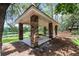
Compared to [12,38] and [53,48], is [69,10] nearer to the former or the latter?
[53,48]

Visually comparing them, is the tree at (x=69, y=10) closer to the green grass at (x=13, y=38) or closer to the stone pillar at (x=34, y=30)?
the stone pillar at (x=34, y=30)

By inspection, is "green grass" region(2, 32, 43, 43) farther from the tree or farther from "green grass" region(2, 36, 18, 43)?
the tree

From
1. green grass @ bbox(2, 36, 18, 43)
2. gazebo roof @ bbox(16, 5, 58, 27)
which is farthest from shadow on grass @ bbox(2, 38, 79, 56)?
gazebo roof @ bbox(16, 5, 58, 27)

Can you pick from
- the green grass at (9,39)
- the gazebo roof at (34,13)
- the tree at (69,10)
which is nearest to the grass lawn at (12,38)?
the green grass at (9,39)

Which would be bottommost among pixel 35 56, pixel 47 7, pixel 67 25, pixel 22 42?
pixel 35 56

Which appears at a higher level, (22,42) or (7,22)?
(7,22)

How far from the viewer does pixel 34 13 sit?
82.8 inches

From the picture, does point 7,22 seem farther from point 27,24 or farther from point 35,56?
point 35,56

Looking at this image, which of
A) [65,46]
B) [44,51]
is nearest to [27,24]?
[44,51]

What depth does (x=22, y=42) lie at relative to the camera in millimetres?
2172

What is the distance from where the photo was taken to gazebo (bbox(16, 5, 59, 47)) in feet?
6.93

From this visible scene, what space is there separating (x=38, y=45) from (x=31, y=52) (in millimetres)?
110

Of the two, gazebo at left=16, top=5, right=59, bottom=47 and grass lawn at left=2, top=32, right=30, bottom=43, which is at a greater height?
gazebo at left=16, top=5, right=59, bottom=47

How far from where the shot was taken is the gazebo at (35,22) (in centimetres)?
211
